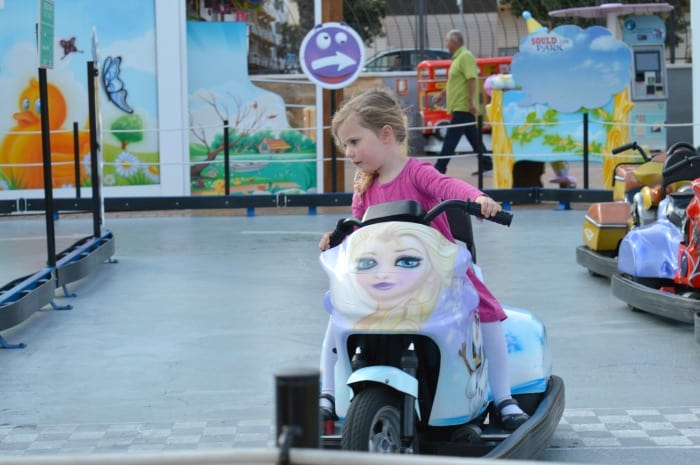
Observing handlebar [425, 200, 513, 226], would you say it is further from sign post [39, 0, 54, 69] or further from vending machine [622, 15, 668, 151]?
vending machine [622, 15, 668, 151]

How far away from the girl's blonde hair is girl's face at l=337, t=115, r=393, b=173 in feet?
0.05

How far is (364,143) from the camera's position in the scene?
4.22 m

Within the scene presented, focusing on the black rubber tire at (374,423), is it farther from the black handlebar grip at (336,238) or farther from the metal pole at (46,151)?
the metal pole at (46,151)

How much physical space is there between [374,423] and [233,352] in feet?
9.91

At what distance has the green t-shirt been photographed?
14609 millimetres

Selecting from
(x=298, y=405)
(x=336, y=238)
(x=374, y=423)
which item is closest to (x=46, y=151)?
(x=336, y=238)

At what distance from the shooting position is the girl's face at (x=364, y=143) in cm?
422

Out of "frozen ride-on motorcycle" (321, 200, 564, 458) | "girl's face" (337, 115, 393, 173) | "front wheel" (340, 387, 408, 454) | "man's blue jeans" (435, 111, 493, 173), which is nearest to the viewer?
"front wheel" (340, 387, 408, 454)

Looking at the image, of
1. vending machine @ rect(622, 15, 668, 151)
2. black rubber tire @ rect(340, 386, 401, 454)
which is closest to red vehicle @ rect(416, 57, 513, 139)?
vending machine @ rect(622, 15, 668, 151)

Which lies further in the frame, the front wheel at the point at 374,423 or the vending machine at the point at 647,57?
the vending machine at the point at 647,57

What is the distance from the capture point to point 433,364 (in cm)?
393

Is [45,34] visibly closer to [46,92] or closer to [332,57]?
[46,92]

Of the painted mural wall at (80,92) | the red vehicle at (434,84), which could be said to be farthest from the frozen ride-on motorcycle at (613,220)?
the red vehicle at (434,84)

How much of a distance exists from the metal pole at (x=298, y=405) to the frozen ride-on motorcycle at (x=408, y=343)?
4.11 feet
